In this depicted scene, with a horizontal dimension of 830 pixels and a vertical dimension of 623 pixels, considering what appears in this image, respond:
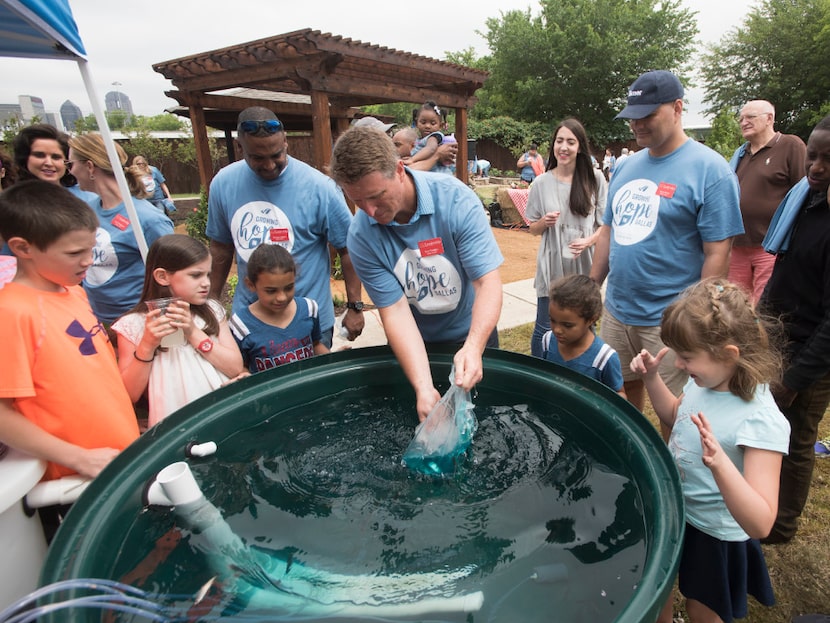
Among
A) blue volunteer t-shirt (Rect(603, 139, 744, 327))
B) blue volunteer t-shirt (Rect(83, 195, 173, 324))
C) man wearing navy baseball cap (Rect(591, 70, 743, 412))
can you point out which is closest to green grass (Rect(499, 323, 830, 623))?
man wearing navy baseball cap (Rect(591, 70, 743, 412))

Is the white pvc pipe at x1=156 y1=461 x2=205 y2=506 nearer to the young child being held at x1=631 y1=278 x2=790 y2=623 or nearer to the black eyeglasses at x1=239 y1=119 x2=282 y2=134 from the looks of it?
the young child being held at x1=631 y1=278 x2=790 y2=623

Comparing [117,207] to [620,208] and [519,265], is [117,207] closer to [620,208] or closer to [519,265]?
[620,208]

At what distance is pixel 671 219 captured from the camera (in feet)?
7.22

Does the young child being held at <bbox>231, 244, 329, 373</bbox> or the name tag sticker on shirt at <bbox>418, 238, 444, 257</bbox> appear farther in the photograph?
the young child being held at <bbox>231, 244, 329, 373</bbox>

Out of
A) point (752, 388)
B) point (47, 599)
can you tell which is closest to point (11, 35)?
point (47, 599)

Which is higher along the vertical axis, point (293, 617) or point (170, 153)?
point (170, 153)

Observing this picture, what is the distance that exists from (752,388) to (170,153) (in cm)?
2382

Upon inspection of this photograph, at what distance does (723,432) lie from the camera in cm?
133

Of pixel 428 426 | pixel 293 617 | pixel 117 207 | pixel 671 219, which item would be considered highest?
pixel 117 207

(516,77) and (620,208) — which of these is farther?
(516,77)

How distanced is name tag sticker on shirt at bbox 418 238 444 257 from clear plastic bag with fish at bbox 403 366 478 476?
590 mm

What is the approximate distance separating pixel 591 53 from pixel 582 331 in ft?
103

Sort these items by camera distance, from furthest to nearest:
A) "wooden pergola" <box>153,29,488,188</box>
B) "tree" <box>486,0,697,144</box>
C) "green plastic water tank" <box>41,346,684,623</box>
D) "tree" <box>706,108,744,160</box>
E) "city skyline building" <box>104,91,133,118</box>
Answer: "city skyline building" <box>104,91,133,118</box>, "tree" <box>486,0,697,144</box>, "tree" <box>706,108,744,160</box>, "wooden pergola" <box>153,29,488,188</box>, "green plastic water tank" <box>41,346,684,623</box>

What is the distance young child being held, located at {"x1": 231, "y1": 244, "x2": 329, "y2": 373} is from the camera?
2088mm
